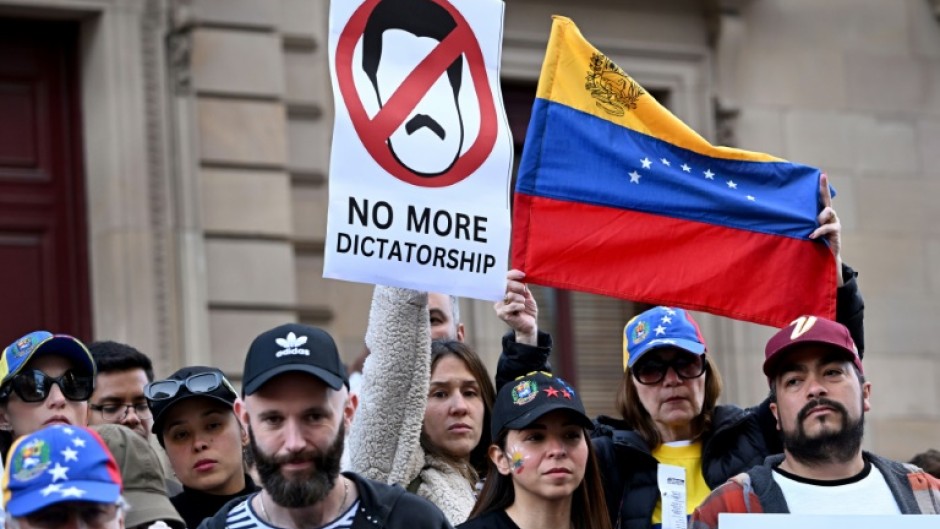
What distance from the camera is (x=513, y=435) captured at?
23.9 feet

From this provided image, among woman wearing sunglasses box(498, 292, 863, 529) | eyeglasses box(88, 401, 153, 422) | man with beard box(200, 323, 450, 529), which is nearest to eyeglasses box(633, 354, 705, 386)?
woman wearing sunglasses box(498, 292, 863, 529)

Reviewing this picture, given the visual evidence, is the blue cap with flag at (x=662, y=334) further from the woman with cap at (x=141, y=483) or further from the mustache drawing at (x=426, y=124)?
the woman with cap at (x=141, y=483)

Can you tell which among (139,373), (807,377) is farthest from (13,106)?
(807,377)

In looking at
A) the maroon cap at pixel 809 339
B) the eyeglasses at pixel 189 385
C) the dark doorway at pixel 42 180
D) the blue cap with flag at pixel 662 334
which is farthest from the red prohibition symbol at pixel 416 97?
the dark doorway at pixel 42 180

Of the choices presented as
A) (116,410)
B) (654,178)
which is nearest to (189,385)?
(116,410)

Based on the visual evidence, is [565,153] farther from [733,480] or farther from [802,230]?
[733,480]

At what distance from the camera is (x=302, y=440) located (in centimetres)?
607

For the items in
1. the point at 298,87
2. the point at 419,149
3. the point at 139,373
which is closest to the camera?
the point at 419,149

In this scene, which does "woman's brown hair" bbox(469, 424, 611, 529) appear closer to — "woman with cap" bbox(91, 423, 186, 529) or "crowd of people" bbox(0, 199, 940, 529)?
"crowd of people" bbox(0, 199, 940, 529)

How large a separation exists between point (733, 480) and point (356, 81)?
6.19ft

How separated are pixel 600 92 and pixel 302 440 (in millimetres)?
2708

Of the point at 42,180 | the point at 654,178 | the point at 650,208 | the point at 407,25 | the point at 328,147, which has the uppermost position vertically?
the point at 328,147

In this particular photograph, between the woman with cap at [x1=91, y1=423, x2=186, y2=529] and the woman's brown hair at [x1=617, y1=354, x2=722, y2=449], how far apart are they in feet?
6.29

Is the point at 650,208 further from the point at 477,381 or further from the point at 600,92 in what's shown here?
the point at 477,381
